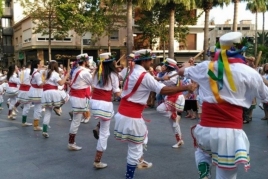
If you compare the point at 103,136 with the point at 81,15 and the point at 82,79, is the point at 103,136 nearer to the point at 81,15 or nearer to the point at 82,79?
the point at 82,79

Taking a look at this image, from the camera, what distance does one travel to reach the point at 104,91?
19.4ft

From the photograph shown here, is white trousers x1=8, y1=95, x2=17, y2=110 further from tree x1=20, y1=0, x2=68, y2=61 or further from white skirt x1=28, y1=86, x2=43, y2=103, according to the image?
tree x1=20, y1=0, x2=68, y2=61

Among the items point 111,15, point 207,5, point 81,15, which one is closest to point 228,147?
point 207,5

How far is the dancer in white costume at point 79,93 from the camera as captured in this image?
265 inches

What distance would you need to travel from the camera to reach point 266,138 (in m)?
7.86

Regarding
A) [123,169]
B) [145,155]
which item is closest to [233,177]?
[123,169]

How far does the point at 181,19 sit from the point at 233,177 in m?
30.5

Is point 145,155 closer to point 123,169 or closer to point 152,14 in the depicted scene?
point 123,169

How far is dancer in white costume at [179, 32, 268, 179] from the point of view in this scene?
3250mm

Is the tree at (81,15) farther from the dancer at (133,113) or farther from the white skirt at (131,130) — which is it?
the white skirt at (131,130)

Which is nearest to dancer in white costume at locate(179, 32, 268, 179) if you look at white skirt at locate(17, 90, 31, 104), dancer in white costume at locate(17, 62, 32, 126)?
dancer in white costume at locate(17, 62, 32, 126)

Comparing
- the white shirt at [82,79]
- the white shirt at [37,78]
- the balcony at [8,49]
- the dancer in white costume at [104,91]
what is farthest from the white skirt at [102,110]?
the balcony at [8,49]

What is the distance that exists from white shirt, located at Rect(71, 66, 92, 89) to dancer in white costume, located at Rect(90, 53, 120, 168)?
70cm

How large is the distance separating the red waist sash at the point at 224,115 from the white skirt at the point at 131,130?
1.53 m
